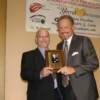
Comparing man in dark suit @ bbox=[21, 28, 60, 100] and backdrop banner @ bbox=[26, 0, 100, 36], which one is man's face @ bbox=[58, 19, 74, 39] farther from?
backdrop banner @ bbox=[26, 0, 100, 36]

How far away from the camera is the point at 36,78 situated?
2.56 metres

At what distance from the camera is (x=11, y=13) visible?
112 inches

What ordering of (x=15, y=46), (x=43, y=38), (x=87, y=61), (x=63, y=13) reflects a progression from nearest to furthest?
1. (x=87, y=61)
2. (x=43, y=38)
3. (x=15, y=46)
4. (x=63, y=13)

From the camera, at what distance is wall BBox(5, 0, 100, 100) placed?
9.22 ft

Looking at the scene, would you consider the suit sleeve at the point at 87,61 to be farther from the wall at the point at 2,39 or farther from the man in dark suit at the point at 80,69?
the wall at the point at 2,39

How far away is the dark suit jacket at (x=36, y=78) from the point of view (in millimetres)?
2594

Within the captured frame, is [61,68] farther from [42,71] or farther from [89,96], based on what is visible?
[89,96]

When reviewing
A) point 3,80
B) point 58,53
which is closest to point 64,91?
point 58,53

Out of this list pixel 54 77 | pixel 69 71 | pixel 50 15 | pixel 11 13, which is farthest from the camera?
pixel 50 15

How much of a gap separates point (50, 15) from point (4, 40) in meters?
Answer: 0.61

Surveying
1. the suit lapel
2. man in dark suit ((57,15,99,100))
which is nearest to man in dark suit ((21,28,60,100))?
man in dark suit ((57,15,99,100))

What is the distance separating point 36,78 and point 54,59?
229mm

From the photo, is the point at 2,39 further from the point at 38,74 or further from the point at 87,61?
the point at 87,61

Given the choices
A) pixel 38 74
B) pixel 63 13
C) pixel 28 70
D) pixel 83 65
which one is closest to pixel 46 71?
pixel 38 74
